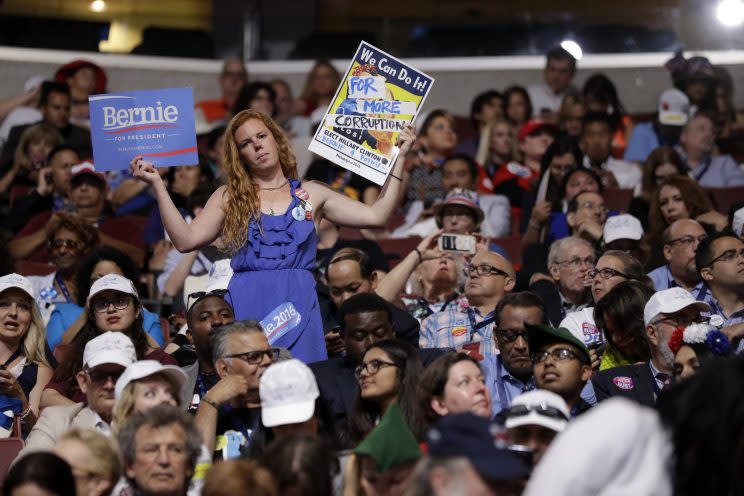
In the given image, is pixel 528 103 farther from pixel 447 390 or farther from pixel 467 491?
pixel 467 491

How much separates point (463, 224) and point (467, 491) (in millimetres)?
4825

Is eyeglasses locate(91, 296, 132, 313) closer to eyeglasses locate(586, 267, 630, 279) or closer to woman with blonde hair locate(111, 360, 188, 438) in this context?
woman with blonde hair locate(111, 360, 188, 438)

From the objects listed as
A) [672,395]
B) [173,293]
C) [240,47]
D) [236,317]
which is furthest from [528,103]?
[672,395]

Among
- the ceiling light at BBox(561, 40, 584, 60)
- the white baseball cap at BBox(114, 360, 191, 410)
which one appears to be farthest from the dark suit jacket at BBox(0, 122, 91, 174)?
the white baseball cap at BBox(114, 360, 191, 410)

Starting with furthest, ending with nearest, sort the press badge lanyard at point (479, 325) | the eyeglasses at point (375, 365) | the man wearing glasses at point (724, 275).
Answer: the press badge lanyard at point (479, 325)
the man wearing glasses at point (724, 275)
the eyeglasses at point (375, 365)

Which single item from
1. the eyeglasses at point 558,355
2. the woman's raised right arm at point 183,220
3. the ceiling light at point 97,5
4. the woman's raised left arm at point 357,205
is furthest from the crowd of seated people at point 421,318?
the ceiling light at point 97,5

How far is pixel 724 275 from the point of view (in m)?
8.12

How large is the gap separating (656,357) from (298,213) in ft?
6.23

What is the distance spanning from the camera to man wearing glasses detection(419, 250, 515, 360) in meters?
8.28

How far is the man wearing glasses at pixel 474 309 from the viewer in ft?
27.2

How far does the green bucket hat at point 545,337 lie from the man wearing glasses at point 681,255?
1.98m

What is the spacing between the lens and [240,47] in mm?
15227

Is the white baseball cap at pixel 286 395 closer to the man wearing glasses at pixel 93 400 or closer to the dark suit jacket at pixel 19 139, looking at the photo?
the man wearing glasses at pixel 93 400

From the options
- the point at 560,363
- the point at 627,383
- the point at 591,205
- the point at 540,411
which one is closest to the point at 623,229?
the point at 591,205
